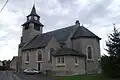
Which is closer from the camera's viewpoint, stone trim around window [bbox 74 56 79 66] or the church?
the church

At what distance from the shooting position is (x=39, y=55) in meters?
40.1

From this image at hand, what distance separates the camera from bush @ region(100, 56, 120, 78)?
63.2 ft

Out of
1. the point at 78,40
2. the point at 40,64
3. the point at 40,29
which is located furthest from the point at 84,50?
the point at 40,29

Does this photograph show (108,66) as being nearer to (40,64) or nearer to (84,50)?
(84,50)

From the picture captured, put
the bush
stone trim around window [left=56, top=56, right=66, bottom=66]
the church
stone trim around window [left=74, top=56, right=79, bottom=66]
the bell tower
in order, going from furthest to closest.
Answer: the bell tower, stone trim around window [left=74, top=56, right=79, bottom=66], the church, stone trim around window [left=56, top=56, right=66, bottom=66], the bush

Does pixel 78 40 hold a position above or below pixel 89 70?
above

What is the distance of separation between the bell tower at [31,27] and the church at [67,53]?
6286 mm

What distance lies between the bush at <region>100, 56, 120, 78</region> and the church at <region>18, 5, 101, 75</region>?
12.5 meters

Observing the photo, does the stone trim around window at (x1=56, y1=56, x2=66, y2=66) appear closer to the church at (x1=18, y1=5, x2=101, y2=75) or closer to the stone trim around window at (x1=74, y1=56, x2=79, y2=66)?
the church at (x1=18, y1=5, x2=101, y2=75)

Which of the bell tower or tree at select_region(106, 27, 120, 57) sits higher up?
the bell tower

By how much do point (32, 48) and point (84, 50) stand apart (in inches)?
527

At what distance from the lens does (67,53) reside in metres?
32.0

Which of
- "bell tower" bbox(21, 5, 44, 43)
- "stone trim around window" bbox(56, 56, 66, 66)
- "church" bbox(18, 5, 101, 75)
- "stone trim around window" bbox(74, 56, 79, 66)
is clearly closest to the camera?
"stone trim around window" bbox(56, 56, 66, 66)

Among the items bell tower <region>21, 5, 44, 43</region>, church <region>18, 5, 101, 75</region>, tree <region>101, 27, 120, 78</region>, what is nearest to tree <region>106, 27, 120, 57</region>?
tree <region>101, 27, 120, 78</region>
